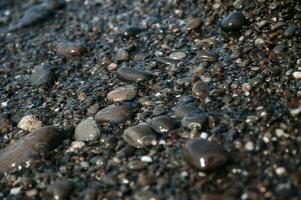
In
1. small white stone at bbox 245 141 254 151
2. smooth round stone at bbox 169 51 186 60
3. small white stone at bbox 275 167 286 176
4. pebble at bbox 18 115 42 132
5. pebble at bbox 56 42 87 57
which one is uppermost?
pebble at bbox 56 42 87 57

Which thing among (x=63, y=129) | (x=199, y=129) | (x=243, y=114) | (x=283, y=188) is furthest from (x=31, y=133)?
(x=283, y=188)

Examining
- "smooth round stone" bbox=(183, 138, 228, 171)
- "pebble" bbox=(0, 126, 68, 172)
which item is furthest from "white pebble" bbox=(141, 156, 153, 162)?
"pebble" bbox=(0, 126, 68, 172)

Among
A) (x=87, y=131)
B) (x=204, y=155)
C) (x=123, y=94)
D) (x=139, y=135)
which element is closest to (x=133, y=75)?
(x=123, y=94)

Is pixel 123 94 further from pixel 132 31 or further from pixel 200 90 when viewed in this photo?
pixel 132 31

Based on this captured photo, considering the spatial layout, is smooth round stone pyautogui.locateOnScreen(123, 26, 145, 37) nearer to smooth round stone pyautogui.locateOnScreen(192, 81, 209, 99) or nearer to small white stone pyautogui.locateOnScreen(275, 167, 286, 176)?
smooth round stone pyautogui.locateOnScreen(192, 81, 209, 99)

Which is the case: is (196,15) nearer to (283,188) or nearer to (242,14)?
(242,14)
